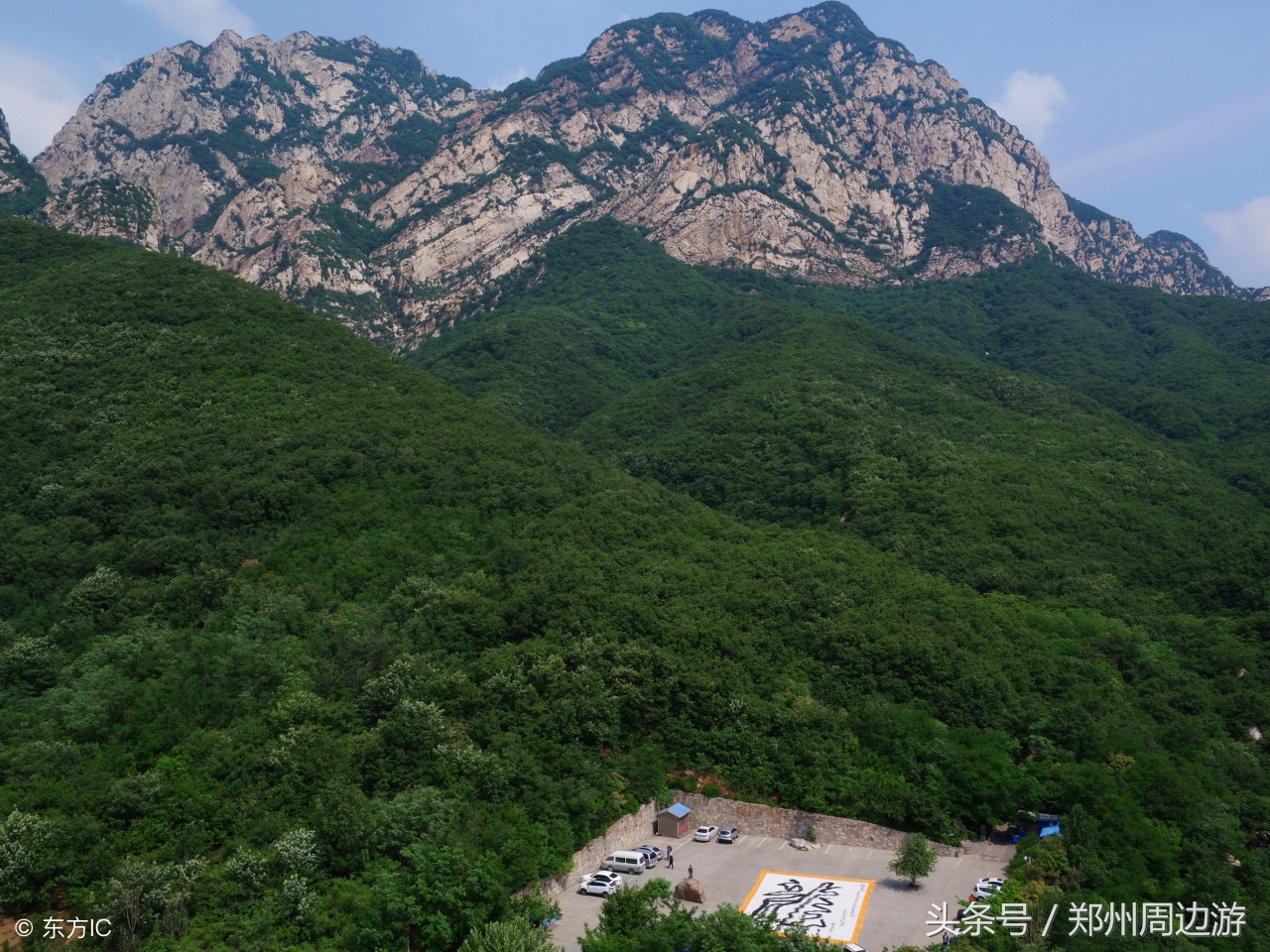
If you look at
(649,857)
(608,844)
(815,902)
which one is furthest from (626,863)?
(815,902)

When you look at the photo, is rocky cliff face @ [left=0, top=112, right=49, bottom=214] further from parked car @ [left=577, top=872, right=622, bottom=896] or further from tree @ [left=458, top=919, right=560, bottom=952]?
tree @ [left=458, top=919, right=560, bottom=952]

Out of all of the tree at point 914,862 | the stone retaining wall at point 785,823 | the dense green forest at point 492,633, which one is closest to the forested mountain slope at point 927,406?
the dense green forest at point 492,633

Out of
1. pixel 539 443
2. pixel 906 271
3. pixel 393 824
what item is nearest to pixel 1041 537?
pixel 539 443

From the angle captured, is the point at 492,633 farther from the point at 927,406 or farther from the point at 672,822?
the point at 927,406

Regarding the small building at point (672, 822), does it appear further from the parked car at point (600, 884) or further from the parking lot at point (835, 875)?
the parked car at point (600, 884)

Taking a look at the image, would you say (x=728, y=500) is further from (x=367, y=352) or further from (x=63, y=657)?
(x=63, y=657)

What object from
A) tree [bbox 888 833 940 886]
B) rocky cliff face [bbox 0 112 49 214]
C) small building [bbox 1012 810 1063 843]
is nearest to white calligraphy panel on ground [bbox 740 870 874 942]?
tree [bbox 888 833 940 886]
